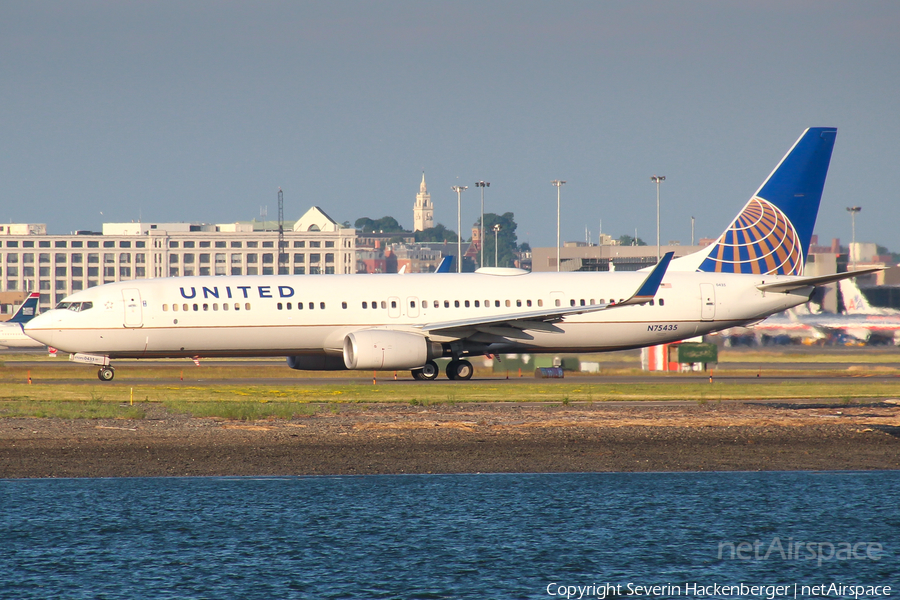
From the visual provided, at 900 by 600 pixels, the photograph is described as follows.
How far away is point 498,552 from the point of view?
15.1 metres

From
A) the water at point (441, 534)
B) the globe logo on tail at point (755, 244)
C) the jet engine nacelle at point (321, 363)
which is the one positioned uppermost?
the globe logo on tail at point (755, 244)

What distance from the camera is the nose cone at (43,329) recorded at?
1506 inches

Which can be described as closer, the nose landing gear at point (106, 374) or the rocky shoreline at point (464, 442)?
the rocky shoreline at point (464, 442)

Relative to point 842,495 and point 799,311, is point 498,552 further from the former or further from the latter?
point 799,311

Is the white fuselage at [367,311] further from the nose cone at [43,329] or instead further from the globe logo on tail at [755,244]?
the globe logo on tail at [755,244]

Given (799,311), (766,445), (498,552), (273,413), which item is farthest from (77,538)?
(799,311)

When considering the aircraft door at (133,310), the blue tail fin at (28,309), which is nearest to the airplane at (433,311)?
the aircraft door at (133,310)

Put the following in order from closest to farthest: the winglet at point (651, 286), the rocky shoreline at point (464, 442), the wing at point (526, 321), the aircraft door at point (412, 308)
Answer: the rocky shoreline at point (464, 442)
the winglet at point (651, 286)
the wing at point (526, 321)
the aircraft door at point (412, 308)

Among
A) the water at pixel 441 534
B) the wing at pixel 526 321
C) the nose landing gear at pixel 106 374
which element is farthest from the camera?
the nose landing gear at pixel 106 374

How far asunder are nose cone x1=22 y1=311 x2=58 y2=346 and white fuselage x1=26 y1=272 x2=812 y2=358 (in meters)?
0.04

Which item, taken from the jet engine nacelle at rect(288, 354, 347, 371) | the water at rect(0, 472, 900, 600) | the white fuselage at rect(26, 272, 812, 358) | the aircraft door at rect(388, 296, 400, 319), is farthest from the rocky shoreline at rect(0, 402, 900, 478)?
the jet engine nacelle at rect(288, 354, 347, 371)

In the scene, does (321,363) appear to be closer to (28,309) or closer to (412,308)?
(412,308)

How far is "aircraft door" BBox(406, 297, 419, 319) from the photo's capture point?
3966 cm

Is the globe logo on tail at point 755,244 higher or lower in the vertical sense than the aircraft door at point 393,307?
higher
